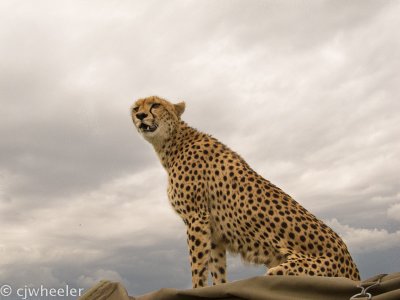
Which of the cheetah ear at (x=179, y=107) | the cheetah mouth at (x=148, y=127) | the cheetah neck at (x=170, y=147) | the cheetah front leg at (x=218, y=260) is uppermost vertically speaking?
the cheetah ear at (x=179, y=107)

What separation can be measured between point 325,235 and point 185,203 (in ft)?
4.57

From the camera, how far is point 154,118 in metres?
5.55

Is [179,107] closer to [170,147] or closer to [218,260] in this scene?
[170,147]

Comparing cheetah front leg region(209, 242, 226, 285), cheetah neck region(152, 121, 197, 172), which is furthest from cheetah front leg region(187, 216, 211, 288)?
cheetah neck region(152, 121, 197, 172)

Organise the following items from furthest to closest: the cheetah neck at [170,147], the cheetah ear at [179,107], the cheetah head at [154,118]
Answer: the cheetah ear at [179,107] < the cheetah neck at [170,147] < the cheetah head at [154,118]

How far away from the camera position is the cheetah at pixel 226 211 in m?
4.44

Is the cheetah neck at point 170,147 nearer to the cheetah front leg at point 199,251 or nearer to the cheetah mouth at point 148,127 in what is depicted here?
the cheetah mouth at point 148,127

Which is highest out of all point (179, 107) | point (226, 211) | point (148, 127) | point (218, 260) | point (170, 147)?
point (179, 107)

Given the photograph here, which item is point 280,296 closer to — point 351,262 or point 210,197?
point 351,262

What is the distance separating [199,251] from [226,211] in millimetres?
443

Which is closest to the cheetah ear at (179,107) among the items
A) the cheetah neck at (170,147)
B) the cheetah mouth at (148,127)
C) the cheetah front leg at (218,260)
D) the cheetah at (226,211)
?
the cheetah at (226,211)

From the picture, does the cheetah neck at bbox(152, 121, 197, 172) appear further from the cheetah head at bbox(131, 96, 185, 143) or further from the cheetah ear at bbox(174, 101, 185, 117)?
the cheetah ear at bbox(174, 101, 185, 117)

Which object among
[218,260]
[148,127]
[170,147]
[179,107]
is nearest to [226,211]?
[218,260]

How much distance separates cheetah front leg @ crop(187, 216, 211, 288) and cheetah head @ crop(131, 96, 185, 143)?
109cm
